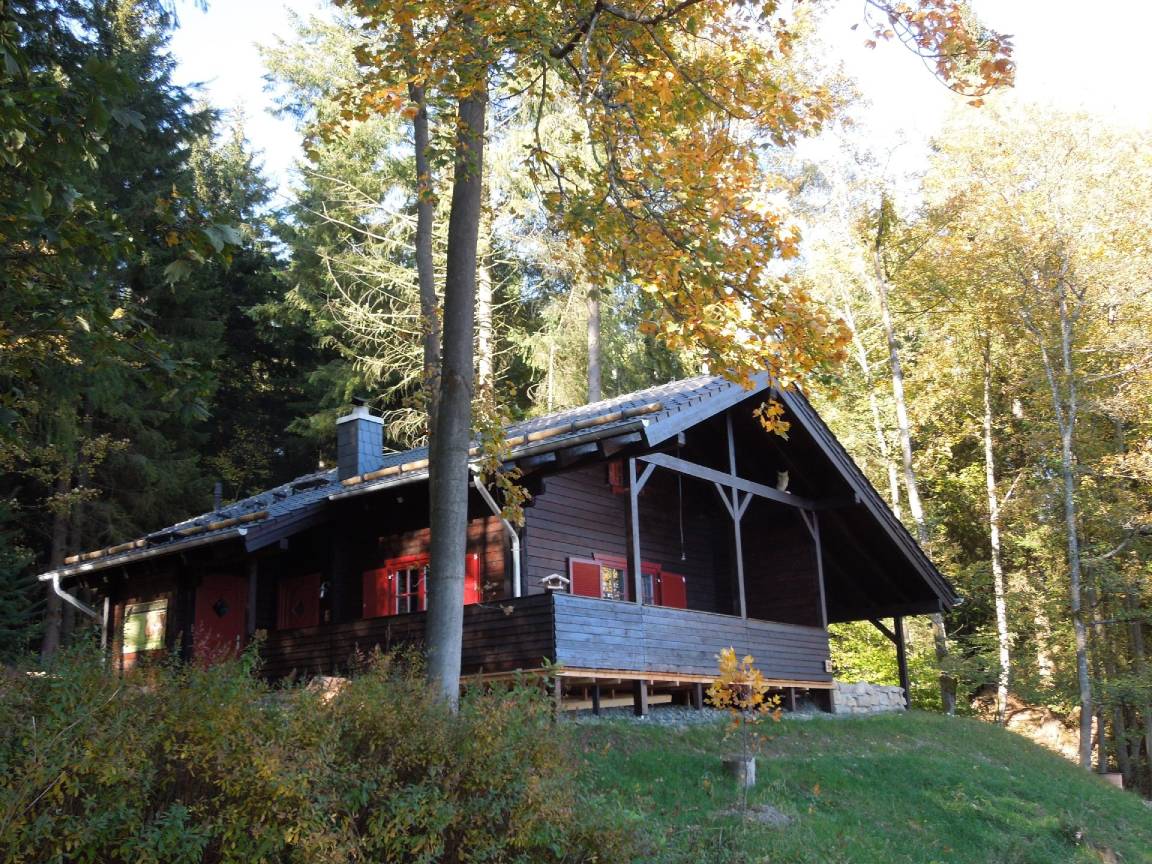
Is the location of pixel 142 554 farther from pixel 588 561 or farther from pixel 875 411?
pixel 875 411

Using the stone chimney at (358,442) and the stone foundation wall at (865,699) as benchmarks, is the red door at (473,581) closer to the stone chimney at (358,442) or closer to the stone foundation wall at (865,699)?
the stone chimney at (358,442)

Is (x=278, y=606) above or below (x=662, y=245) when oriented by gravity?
below

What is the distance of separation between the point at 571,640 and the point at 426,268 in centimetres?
462

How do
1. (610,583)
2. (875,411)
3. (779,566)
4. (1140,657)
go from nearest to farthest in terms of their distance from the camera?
(610,583), (779,566), (1140,657), (875,411)

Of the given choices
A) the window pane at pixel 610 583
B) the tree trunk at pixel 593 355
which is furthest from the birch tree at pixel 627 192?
the tree trunk at pixel 593 355

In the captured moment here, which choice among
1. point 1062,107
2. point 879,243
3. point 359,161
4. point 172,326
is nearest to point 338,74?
point 359,161

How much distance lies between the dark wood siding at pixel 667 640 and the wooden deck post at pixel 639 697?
0.66 feet

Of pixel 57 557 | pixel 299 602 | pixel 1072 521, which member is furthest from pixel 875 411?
pixel 57 557

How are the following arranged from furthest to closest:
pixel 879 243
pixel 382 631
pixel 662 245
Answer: pixel 879 243
pixel 382 631
pixel 662 245

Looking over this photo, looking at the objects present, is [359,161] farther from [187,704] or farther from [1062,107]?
[187,704]

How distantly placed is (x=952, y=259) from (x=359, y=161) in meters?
15.7

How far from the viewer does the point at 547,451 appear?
1293cm

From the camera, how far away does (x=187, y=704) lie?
4992 millimetres

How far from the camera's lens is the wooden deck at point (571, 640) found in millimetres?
12148
